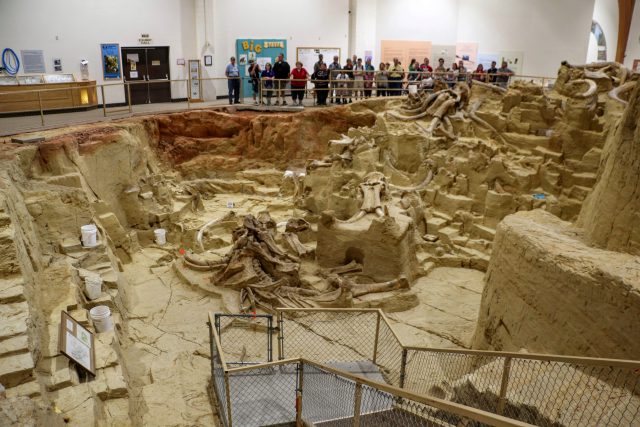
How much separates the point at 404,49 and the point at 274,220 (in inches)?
458

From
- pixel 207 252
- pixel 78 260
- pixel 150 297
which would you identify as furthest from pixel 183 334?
pixel 207 252

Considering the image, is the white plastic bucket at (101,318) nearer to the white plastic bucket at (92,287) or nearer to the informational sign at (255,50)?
the white plastic bucket at (92,287)

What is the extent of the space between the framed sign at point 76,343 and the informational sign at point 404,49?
1763 cm

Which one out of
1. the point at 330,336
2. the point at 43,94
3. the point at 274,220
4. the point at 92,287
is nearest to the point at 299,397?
the point at 330,336

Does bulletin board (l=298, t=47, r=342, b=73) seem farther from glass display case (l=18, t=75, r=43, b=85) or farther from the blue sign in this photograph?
glass display case (l=18, t=75, r=43, b=85)

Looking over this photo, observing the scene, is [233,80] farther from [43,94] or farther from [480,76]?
[480,76]

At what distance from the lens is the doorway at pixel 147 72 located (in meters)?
17.7

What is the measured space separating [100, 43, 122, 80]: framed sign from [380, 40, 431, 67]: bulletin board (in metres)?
10.3

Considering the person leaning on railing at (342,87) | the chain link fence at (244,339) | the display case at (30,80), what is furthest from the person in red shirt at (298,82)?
the chain link fence at (244,339)

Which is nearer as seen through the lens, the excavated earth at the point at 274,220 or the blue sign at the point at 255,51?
the excavated earth at the point at 274,220

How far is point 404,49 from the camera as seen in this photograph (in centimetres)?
2127

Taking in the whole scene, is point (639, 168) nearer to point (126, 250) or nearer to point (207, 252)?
point (207, 252)

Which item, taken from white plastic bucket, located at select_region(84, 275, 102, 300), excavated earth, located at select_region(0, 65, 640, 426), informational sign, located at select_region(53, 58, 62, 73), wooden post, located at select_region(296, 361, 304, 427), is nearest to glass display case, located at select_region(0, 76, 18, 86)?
informational sign, located at select_region(53, 58, 62, 73)

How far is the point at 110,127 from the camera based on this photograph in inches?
560
